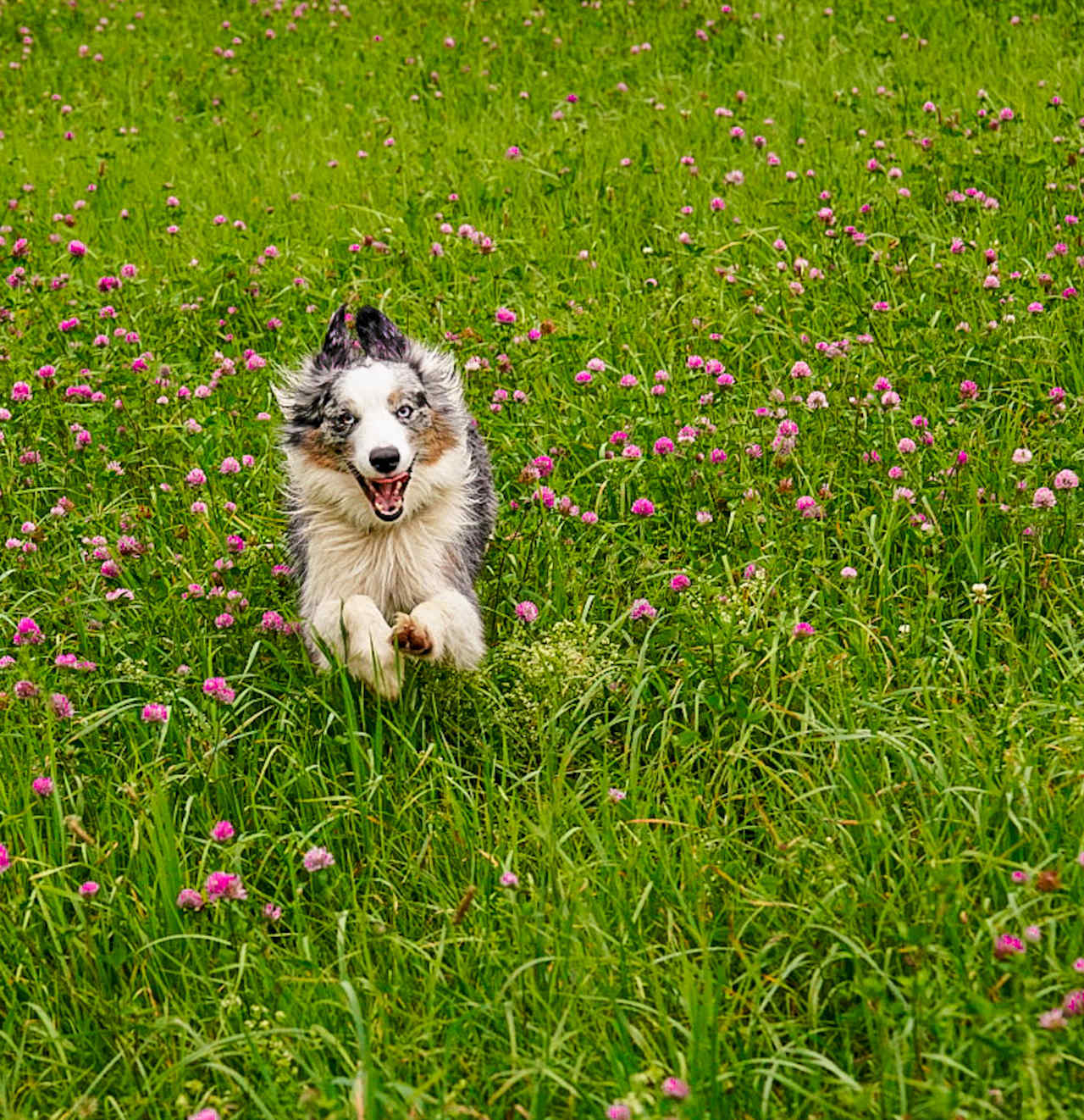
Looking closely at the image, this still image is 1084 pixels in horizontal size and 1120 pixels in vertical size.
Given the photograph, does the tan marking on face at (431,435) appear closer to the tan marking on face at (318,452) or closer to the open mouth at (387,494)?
the open mouth at (387,494)

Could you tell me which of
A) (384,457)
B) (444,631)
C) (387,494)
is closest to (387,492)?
(387,494)

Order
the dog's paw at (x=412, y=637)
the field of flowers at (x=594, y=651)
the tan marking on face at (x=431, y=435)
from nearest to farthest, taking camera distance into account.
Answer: the field of flowers at (x=594, y=651)
the dog's paw at (x=412, y=637)
the tan marking on face at (x=431, y=435)

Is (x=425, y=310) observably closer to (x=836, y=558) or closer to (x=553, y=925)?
(x=836, y=558)

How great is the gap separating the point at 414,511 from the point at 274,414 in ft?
6.21

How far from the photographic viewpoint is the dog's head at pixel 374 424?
3854mm

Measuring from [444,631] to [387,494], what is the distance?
0.45m

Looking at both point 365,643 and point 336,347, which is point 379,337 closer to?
point 336,347

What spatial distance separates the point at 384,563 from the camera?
13.3 feet

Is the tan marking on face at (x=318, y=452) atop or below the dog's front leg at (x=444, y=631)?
atop

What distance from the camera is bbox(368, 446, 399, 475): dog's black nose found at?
374 cm

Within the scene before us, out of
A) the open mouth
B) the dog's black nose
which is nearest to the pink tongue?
the open mouth

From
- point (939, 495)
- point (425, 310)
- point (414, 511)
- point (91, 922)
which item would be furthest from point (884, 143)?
point (91, 922)

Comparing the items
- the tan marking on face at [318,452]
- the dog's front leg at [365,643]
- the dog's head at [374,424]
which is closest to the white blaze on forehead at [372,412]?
the dog's head at [374,424]

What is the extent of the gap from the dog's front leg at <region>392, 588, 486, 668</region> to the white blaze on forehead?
0.43 m
